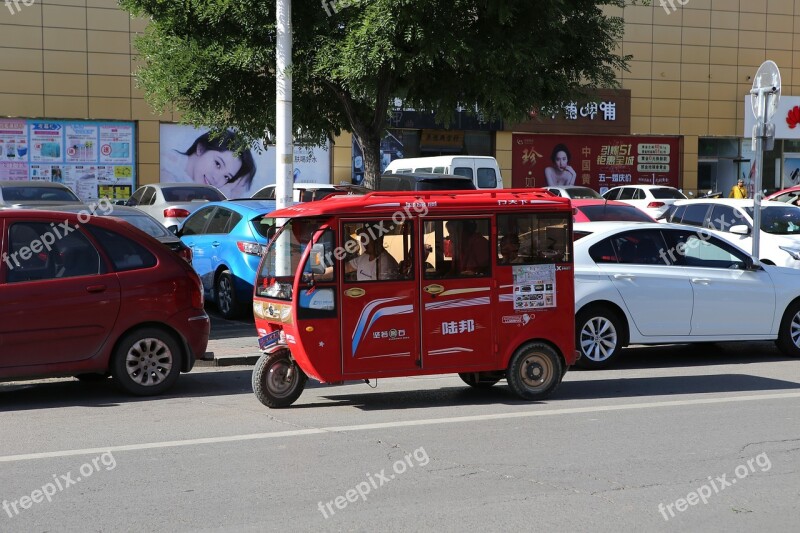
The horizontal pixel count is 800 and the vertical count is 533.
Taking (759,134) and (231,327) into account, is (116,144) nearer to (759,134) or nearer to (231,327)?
(231,327)

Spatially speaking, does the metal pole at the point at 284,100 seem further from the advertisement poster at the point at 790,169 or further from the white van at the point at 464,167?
the advertisement poster at the point at 790,169

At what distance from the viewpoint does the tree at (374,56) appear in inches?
484

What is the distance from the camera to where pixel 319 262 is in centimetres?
823

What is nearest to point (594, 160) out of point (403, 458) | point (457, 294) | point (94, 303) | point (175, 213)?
point (175, 213)

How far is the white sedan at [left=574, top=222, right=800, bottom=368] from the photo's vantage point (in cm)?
1101

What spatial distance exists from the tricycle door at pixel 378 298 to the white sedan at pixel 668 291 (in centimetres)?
308

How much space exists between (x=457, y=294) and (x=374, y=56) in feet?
15.2

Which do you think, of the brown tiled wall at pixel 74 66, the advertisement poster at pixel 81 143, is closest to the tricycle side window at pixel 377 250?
the brown tiled wall at pixel 74 66

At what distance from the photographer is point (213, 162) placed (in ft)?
101

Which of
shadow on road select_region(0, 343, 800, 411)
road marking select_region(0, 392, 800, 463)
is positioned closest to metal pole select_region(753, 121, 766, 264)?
shadow on road select_region(0, 343, 800, 411)

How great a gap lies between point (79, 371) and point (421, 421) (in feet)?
10.4

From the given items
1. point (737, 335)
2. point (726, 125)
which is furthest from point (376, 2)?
point (726, 125)

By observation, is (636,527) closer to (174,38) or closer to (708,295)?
(708,295)

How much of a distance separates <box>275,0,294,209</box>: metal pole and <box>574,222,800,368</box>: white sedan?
3.56 meters
